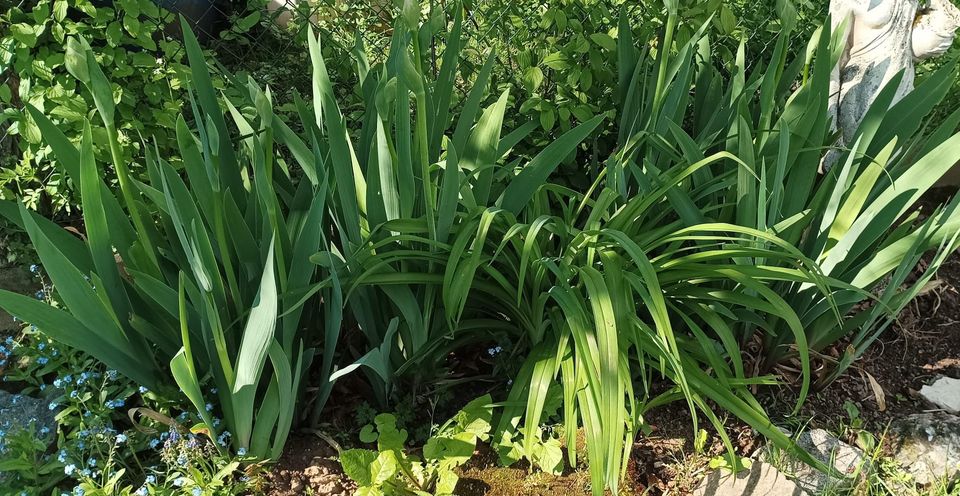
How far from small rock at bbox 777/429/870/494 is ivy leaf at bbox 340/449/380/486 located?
96cm

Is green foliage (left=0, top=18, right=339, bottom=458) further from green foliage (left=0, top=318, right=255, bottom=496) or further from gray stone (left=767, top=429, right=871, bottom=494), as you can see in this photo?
gray stone (left=767, top=429, right=871, bottom=494)

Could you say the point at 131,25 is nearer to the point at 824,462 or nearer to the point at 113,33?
the point at 113,33

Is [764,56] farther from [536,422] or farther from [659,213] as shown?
[536,422]

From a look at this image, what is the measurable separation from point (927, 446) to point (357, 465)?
1440 mm

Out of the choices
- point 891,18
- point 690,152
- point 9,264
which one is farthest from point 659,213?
point 9,264

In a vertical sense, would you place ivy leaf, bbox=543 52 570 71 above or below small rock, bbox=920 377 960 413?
above

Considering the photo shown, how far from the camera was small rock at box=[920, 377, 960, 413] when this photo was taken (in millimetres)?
2066

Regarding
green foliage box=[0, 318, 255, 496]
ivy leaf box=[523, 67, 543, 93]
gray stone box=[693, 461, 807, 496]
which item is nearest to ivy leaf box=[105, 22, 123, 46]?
green foliage box=[0, 318, 255, 496]

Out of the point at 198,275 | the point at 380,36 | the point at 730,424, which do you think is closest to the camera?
the point at 198,275

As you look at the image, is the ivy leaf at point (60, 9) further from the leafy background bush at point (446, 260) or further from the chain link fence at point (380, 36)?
the chain link fence at point (380, 36)

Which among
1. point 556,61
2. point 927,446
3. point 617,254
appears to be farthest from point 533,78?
point 927,446

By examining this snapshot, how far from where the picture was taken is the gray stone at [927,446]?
1.87m

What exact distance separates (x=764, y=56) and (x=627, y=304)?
→ 2049 millimetres

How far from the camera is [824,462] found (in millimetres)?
1811
